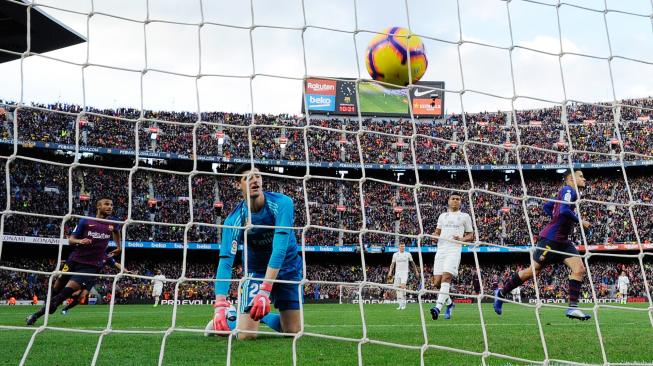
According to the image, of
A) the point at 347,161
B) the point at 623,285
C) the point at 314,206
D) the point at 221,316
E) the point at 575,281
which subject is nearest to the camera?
the point at 221,316

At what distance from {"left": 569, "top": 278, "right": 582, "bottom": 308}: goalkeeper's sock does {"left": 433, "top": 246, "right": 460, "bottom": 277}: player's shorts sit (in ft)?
5.90

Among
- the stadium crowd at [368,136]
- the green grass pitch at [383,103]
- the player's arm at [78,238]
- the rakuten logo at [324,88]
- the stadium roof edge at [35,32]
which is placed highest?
the rakuten logo at [324,88]

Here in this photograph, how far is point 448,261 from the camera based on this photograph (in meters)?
9.75

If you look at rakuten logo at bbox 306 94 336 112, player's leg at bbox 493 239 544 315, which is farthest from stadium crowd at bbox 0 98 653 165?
player's leg at bbox 493 239 544 315

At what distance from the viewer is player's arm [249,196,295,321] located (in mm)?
4859

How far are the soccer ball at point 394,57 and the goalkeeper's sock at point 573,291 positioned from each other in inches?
148

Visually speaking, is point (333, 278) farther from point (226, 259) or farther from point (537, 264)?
point (226, 259)

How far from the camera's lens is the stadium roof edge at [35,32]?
10.7 meters

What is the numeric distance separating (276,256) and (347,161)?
2910cm

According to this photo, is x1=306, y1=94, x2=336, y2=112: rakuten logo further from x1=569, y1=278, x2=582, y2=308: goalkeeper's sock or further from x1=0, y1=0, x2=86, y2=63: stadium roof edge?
x1=569, y1=278, x2=582, y2=308: goalkeeper's sock

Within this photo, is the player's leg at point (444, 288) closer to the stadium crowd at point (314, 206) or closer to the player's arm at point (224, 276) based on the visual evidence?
the player's arm at point (224, 276)

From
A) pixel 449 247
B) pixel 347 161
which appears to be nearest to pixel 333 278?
pixel 347 161

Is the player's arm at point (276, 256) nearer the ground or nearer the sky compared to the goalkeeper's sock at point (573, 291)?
nearer the sky

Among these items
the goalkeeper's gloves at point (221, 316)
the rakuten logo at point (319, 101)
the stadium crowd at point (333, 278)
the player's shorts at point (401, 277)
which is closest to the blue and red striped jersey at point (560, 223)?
the goalkeeper's gloves at point (221, 316)
